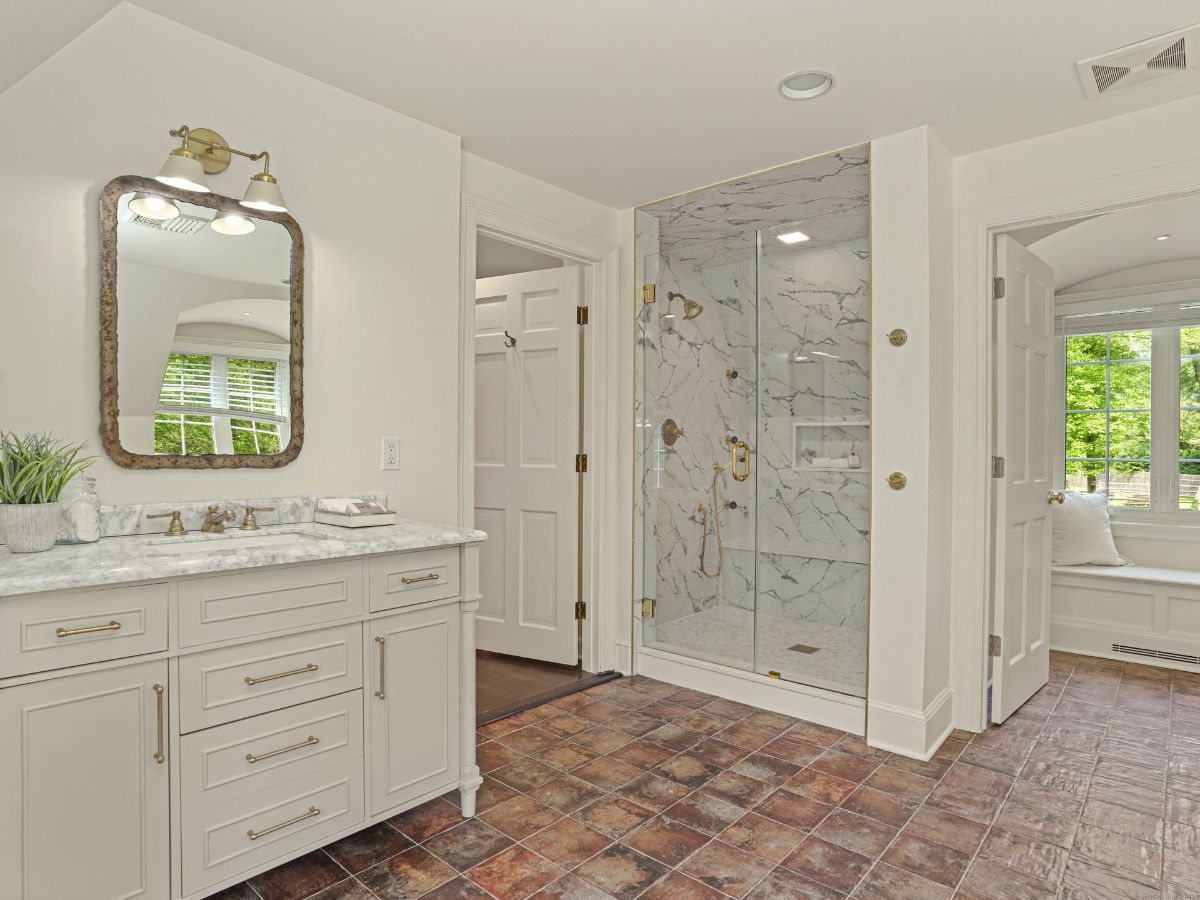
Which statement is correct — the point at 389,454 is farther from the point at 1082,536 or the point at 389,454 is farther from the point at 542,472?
the point at 1082,536

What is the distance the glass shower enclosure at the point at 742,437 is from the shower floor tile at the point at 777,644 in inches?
0.4

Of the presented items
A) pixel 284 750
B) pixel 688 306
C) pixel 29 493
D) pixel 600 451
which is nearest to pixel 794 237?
pixel 688 306

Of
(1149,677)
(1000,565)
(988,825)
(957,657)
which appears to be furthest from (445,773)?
(1149,677)

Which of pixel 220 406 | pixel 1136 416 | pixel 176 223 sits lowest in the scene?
pixel 220 406

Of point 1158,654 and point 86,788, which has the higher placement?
point 86,788

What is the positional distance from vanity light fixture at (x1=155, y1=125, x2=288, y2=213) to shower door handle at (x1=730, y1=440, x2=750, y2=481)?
227 cm

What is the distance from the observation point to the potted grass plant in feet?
5.61

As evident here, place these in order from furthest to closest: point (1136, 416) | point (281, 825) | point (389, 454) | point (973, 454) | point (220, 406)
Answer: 1. point (1136, 416)
2. point (973, 454)
3. point (389, 454)
4. point (220, 406)
5. point (281, 825)


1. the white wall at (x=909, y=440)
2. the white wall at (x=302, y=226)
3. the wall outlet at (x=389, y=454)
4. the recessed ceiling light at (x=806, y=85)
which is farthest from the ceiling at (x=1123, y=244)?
the wall outlet at (x=389, y=454)

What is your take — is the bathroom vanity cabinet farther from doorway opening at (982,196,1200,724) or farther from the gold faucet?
doorway opening at (982,196,1200,724)

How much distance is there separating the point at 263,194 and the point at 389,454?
950 millimetres

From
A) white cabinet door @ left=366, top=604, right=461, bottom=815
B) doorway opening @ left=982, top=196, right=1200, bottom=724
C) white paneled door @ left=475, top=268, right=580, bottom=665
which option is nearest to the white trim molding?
doorway opening @ left=982, top=196, right=1200, bottom=724

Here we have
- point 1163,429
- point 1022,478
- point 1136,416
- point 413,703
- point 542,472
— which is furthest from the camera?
point 1136,416

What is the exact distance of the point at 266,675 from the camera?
1.80 m
